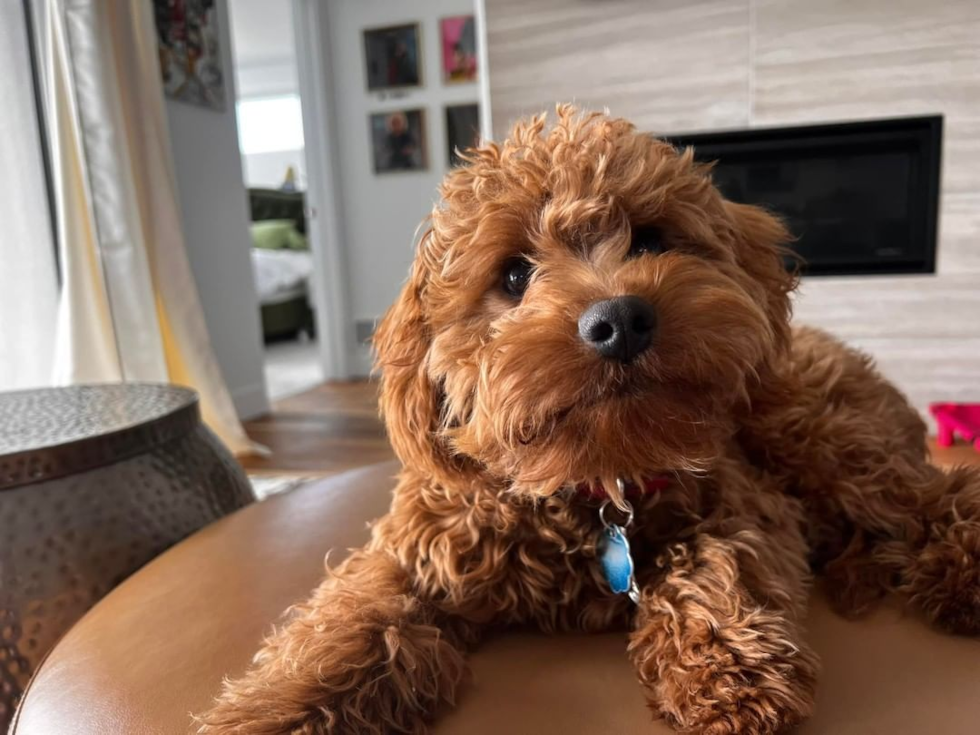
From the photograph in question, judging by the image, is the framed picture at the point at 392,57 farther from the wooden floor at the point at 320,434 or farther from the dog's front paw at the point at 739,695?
the dog's front paw at the point at 739,695

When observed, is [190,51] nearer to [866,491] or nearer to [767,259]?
[767,259]

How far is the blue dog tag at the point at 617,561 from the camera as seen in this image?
924mm

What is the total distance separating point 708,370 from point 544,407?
190 millimetres

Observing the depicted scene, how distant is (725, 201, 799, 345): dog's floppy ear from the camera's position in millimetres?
1033

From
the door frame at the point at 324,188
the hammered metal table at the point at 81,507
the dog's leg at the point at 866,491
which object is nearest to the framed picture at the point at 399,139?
the door frame at the point at 324,188

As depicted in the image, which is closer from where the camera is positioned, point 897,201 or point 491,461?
point 491,461

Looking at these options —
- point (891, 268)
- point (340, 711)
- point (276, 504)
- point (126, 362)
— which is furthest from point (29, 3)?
point (891, 268)

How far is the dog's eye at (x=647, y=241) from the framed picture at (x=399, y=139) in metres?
4.48

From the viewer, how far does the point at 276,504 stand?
150cm

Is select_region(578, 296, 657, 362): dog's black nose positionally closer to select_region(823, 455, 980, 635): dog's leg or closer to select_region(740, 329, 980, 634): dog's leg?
select_region(740, 329, 980, 634): dog's leg

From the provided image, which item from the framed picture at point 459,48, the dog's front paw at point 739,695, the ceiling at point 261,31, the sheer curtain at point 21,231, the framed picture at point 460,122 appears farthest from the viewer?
the ceiling at point 261,31

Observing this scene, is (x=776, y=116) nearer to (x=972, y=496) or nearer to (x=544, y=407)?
(x=972, y=496)

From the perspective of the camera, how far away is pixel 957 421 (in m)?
2.93

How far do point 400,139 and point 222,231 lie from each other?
1.69 meters
